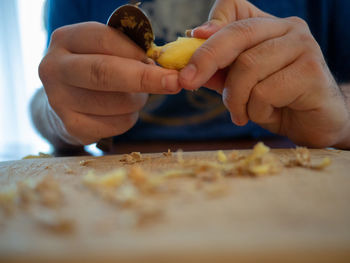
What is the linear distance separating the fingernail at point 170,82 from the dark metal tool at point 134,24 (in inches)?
4.2

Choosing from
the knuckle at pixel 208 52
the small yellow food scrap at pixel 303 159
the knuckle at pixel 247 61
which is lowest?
the small yellow food scrap at pixel 303 159

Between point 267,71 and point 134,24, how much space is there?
35 centimetres

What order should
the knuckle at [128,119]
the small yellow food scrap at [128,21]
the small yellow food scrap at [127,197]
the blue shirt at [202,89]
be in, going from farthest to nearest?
1. the blue shirt at [202,89]
2. the knuckle at [128,119]
3. the small yellow food scrap at [128,21]
4. the small yellow food scrap at [127,197]

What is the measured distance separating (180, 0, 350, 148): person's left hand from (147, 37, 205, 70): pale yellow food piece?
0.12ft

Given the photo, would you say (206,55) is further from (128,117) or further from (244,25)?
(128,117)

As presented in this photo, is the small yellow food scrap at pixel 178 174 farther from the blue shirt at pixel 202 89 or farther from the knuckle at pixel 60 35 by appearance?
the blue shirt at pixel 202 89

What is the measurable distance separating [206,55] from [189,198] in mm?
356

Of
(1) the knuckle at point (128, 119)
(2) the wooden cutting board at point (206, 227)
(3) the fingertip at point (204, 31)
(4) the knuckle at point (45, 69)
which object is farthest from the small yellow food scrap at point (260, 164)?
(4) the knuckle at point (45, 69)

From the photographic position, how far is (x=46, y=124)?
1205 mm

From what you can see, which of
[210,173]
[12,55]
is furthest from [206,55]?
[12,55]

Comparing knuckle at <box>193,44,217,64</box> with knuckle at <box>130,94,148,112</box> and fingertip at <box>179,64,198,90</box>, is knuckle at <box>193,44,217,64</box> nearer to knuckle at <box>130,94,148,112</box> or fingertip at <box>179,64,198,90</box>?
fingertip at <box>179,64,198,90</box>

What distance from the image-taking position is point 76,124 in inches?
31.9

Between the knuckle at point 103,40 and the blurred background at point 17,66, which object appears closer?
A: the knuckle at point 103,40

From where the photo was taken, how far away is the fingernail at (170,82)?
615mm
